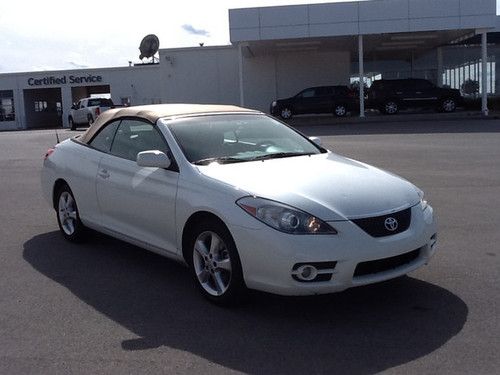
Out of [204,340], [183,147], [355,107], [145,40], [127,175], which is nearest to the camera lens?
[204,340]

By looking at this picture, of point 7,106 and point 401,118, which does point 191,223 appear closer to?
point 401,118

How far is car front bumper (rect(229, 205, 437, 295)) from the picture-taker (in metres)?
4.25

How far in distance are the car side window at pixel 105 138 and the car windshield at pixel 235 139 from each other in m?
0.99

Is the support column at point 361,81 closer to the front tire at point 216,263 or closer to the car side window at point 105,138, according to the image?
the car side window at point 105,138

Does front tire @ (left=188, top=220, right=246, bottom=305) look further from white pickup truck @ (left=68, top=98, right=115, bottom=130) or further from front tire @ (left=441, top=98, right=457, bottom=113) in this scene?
white pickup truck @ (left=68, top=98, right=115, bottom=130)

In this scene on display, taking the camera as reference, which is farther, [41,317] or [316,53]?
[316,53]

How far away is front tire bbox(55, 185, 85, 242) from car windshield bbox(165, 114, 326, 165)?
182 centimetres

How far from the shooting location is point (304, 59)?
36.4 metres

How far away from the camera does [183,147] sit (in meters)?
5.36

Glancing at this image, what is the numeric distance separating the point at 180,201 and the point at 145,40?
44.4 meters

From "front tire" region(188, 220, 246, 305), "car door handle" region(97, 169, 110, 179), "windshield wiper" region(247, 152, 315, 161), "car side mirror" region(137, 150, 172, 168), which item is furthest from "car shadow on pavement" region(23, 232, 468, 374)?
"windshield wiper" region(247, 152, 315, 161)

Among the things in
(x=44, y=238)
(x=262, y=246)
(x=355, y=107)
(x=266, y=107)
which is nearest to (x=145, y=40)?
(x=266, y=107)

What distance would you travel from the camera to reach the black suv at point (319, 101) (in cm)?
3177

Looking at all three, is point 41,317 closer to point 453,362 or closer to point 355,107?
point 453,362
